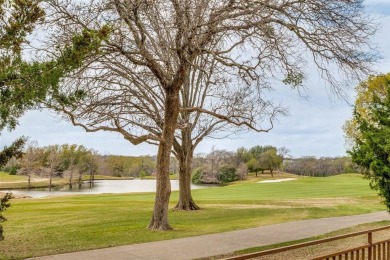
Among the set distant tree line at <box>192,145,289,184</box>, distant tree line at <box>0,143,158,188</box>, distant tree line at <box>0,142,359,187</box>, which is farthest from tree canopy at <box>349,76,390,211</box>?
distant tree line at <box>192,145,289,184</box>

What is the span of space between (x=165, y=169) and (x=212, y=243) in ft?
11.8

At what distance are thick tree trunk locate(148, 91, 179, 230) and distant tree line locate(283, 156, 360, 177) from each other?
6934 centimetres

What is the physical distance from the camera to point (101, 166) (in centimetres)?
7919

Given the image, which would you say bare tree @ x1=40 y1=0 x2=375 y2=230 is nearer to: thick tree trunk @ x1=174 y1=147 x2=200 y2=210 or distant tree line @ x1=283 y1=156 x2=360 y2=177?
thick tree trunk @ x1=174 y1=147 x2=200 y2=210

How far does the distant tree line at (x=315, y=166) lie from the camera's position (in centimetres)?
7856

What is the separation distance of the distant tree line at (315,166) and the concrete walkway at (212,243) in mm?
67227

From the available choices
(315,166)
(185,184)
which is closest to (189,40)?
(185,184)

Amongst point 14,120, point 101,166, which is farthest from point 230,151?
point 14,120

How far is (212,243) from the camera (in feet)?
34.5

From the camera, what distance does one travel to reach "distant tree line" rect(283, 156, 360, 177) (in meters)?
78.6

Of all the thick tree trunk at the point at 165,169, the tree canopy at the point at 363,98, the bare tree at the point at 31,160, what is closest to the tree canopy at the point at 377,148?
the tree canopy at the point at 363,98

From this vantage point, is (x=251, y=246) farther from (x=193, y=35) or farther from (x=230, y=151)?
(x=230, y=151)

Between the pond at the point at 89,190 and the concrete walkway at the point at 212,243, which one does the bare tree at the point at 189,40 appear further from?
the pond at the point at 89,190

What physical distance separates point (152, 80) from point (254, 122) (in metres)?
5.11
